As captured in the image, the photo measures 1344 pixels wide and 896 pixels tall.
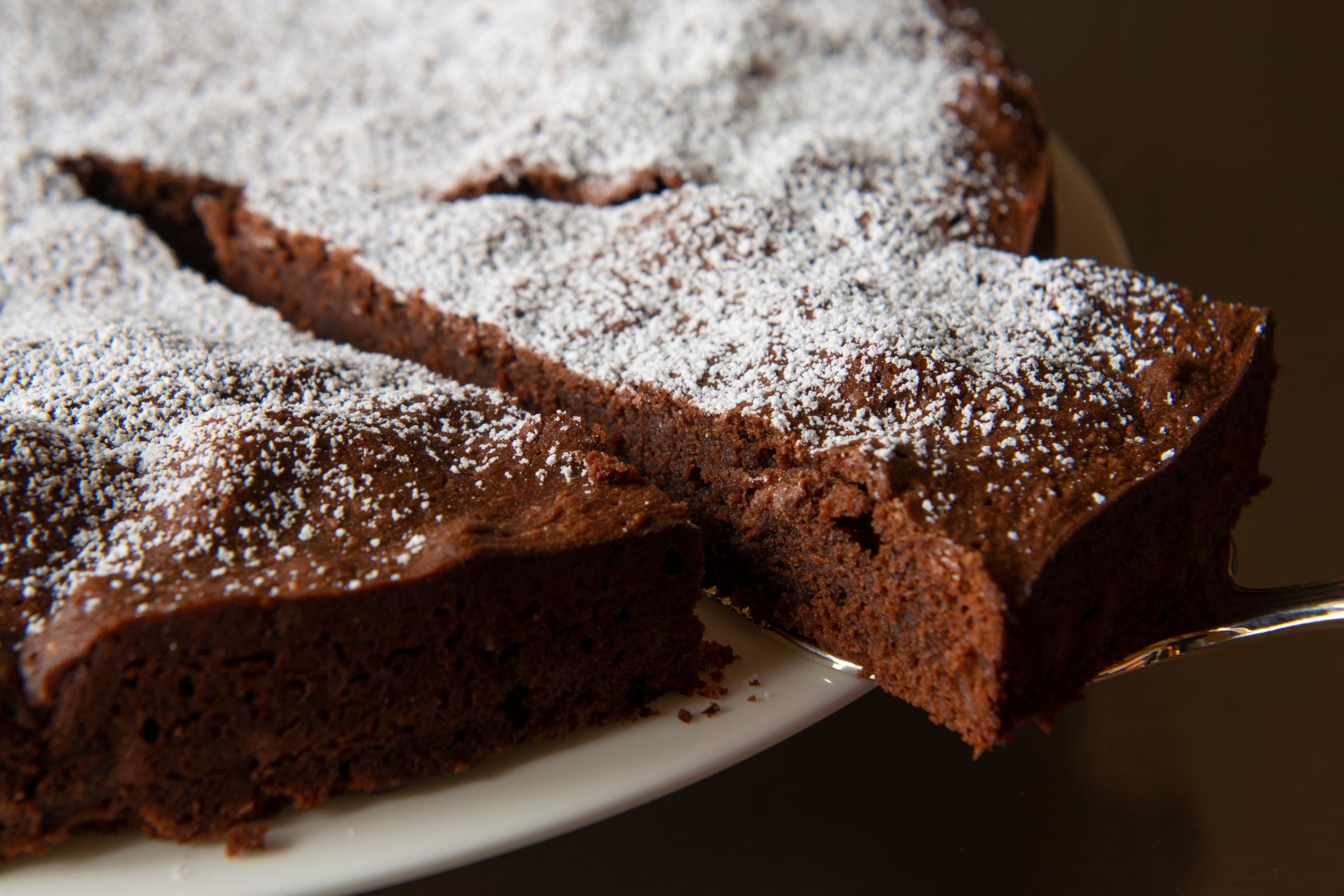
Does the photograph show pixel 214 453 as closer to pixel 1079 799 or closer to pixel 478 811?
pixel 478 811

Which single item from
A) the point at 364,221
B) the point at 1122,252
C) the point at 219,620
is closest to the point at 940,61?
the point at 1122,252

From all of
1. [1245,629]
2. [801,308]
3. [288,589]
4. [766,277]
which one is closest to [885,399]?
[801,308]

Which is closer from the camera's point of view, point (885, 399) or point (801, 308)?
point (885, 399)

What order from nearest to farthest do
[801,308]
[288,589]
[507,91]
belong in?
[288,589] < [801,308] < [507,91]

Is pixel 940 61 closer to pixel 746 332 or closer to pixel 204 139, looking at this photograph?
pixel 746 332

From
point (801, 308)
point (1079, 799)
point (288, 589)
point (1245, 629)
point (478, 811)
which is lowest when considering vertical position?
point (1079, 799)

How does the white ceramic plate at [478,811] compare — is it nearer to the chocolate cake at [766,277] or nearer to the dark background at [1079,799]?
the chocolate cake at [766,277]

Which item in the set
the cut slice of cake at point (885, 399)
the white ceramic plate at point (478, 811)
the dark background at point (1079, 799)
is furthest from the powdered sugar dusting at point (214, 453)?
the dark background at point (1079, 799)
